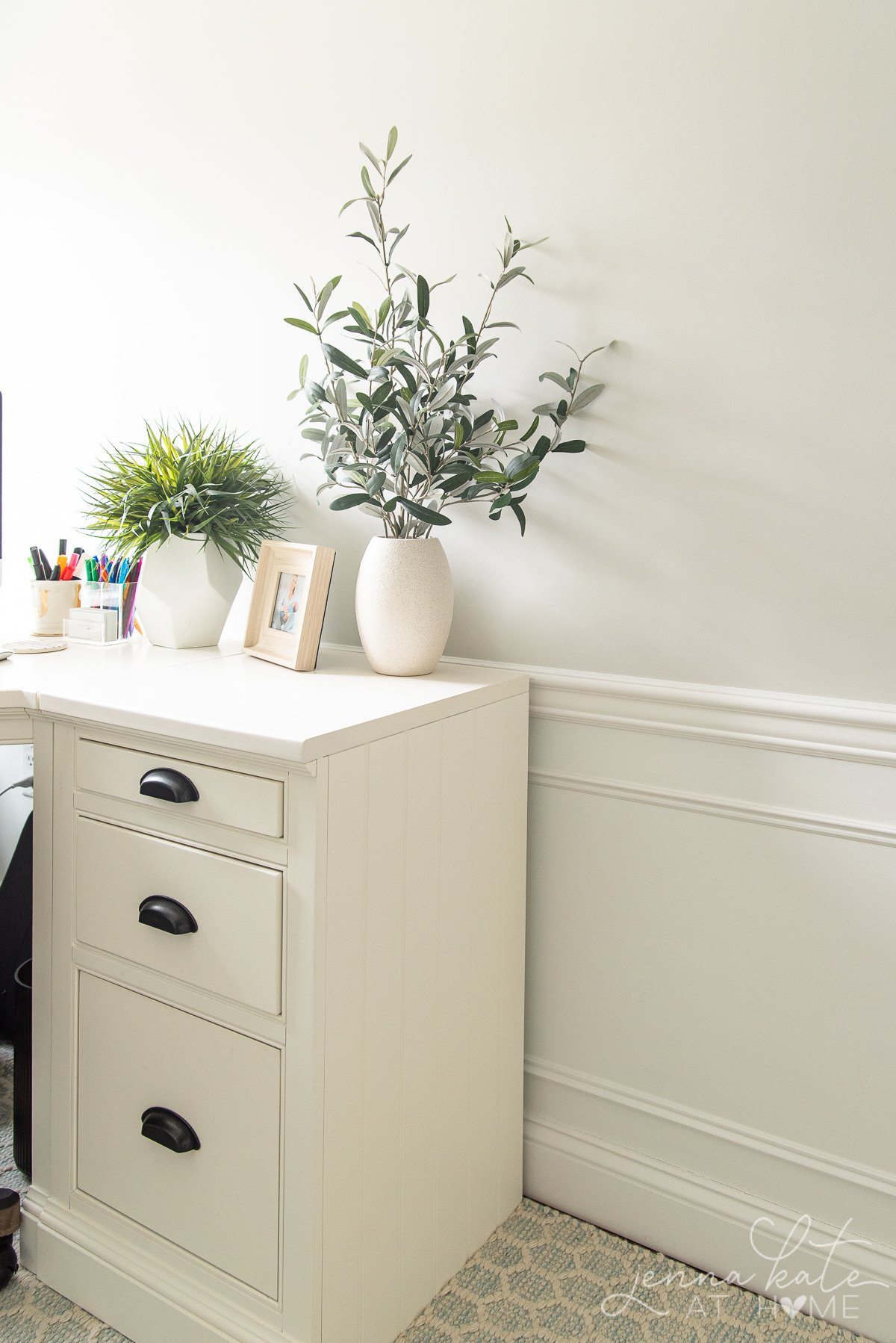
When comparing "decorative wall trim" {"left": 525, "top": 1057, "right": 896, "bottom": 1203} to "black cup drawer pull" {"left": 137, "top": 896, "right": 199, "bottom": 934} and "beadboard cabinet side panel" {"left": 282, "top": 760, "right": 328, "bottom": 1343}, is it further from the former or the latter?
"black cup drawer pull" {"left": 137, "top": 896, "right": 199, "bottom": 934}

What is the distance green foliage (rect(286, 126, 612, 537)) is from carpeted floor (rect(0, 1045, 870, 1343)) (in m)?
1.10

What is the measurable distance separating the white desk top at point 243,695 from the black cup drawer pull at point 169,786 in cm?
5

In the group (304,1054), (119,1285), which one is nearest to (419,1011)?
(304,1054)

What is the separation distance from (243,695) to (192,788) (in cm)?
17

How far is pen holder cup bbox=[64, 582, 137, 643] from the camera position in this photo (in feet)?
5.57

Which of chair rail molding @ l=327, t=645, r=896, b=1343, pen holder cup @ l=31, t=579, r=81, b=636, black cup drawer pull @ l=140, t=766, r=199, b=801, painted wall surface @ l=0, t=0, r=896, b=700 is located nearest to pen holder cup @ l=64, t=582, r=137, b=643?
pen holder cup @ l=31, t=579, r=81, b=636

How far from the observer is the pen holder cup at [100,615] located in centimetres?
170

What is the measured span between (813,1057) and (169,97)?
2.08m

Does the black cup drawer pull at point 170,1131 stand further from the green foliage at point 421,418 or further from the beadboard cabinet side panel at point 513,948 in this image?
the green foliage at point 421,418

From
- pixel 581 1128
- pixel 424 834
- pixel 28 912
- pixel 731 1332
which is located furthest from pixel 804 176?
pixel 28 912

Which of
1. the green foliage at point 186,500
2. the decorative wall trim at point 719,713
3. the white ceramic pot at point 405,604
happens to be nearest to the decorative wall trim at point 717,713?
the decorative wall trim at point 719,713

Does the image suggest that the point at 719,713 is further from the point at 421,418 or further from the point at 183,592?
the point at 183,592

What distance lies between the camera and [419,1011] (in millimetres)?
1270

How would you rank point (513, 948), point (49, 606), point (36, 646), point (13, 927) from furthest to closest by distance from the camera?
point (13, 927) → point (49, 606) → point (36, 646) → point (513, 948)
